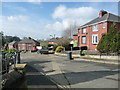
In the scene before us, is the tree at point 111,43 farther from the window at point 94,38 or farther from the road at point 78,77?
the window at point 94,38

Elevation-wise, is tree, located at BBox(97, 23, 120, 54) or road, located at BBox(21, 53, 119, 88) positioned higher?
tree, located at BBox(97, 23, 120, 54)

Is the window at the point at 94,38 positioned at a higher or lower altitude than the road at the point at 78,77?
higher

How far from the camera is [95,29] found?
1176 inches

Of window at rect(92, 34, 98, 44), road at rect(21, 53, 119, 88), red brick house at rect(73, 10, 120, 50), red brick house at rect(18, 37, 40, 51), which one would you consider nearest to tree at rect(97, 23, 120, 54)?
road at rect(21, 53, 119, 88)

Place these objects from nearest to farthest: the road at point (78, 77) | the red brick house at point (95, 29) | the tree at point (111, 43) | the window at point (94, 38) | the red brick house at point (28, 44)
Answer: the road at point (78, 77)
the tree at point (111, 43)
the red brick house at point (95, 29)
the window at point (94, 38)
the red brick house at point (28, 44)

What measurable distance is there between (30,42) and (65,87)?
247 ft

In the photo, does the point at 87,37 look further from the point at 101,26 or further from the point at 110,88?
the point at 110,88

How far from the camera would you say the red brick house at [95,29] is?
27.0 m

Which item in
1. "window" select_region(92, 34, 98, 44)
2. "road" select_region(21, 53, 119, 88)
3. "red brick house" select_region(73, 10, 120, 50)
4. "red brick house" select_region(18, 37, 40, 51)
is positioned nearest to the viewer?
"road" select_region(21, 53, 119, 88)

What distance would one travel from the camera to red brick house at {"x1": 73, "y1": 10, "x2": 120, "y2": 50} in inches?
1062

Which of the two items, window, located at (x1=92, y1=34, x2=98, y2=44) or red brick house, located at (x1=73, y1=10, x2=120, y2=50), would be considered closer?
red brick house, located at (x1=73, y1=10, x2=120, y2=50)

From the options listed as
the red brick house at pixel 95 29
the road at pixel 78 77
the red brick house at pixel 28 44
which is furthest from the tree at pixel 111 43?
the red brick house at pixel 28 44

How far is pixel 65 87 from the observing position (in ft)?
19.2

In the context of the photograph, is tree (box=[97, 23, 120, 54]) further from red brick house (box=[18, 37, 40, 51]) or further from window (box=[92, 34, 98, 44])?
red brick house (box=[18, 37, 40, 51])
